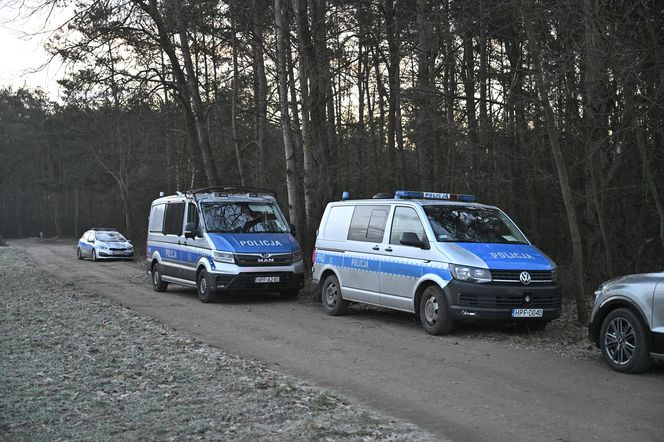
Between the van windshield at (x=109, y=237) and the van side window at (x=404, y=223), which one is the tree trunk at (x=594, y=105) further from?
the van windshield at (x=109, y=237)

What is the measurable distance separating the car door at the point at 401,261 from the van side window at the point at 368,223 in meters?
0.26

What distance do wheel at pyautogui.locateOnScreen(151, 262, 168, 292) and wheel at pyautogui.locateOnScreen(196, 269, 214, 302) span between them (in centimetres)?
264

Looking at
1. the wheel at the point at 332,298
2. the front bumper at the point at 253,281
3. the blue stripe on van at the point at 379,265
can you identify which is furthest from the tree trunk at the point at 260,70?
the wheel at the point at 332,298

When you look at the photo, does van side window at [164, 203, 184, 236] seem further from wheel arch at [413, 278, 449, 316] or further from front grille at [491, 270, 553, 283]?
front grille at [491, 270, 553, 283]

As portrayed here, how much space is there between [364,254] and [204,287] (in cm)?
473

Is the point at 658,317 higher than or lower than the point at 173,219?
lower

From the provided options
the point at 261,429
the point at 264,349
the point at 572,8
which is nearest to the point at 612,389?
the point at 261,429

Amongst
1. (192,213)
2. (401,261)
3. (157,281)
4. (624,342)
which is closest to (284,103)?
(192,213)

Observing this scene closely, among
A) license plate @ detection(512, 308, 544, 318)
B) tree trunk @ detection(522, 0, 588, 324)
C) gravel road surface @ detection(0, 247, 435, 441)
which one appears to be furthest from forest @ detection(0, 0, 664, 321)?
gravel road surface @ detection(0, 247, 435, 441)

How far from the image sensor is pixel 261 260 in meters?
14.7

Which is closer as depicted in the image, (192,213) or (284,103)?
(192,213)

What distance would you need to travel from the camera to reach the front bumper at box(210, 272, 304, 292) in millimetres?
14500

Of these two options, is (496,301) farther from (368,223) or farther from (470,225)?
Answer: (368,223)

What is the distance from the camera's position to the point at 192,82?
Result: 77.9 ft
